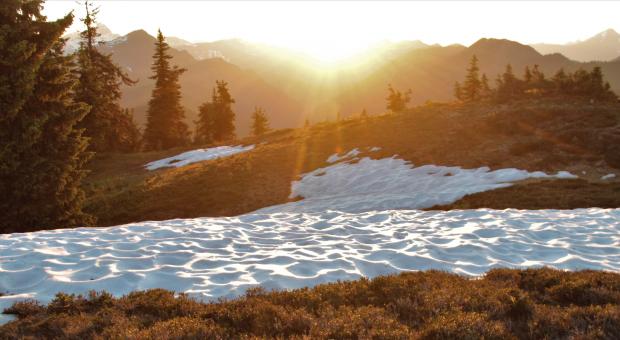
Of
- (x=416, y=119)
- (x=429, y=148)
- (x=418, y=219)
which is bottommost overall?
(x=418, y=219)

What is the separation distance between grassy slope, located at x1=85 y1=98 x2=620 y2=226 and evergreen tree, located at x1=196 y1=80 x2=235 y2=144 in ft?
94.4

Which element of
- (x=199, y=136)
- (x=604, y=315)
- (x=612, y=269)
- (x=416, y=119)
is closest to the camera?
(x=604, y=315)

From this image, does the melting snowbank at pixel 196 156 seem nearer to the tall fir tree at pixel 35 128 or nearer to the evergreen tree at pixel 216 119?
the tall fir tree at pixel 35 128

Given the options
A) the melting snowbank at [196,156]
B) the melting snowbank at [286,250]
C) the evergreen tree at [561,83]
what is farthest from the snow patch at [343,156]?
the evergreen tree at [561,83]

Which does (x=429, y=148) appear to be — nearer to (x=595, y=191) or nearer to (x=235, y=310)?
(x=595, y=191)

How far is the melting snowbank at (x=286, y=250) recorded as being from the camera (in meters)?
7.90

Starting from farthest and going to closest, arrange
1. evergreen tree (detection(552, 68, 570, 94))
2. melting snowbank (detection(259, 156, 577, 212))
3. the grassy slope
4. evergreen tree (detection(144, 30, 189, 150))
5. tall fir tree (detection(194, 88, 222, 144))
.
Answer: tall fir tree (detection(194, 88, 222, 144)), evergreen tree (detection(144, 30, 189, 150)), evergreen tree (detection(552, 68, 570, 94)), melting snowbank (detection(259, 156, 577, 212)), the grassy slope

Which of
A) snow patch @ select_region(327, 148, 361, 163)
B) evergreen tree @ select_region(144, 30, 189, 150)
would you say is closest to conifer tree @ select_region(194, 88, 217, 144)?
evergreen tree @ select_region(144, 30, 189, 150)

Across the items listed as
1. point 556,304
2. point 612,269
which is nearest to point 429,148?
point 612,269

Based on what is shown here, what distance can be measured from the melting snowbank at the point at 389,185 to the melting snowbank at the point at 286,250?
453 cm

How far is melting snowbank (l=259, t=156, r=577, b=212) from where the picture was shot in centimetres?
1908

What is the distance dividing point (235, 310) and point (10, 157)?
14969 millimetres

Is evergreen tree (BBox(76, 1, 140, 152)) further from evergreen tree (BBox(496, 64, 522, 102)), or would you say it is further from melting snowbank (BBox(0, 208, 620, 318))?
evergreen tree (BBox(496, 64, 522, 102))

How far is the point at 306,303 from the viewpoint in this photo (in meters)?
6.39
